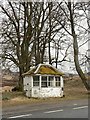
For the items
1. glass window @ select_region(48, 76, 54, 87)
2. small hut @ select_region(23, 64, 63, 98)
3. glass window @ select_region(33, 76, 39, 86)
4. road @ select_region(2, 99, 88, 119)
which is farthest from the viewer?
glass window @ select_region(48, 76, 54, 87)

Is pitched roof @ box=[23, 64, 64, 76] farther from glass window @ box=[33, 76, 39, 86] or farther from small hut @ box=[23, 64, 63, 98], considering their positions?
glass window @ box=[33, 76, 39, 86]

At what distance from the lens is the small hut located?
27.4m

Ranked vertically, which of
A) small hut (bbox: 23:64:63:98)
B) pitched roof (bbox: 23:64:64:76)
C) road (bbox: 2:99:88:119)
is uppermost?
pitched roof (bbox: 23:64:64:76)

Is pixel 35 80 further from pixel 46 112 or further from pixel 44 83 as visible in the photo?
pixel 46 112

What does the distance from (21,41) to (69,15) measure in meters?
6.52

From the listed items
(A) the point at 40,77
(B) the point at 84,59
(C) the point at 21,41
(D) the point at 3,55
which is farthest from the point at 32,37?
(A) the point at 40,77

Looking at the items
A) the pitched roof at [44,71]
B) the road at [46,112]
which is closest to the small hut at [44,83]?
the pitched roof at [44,71]

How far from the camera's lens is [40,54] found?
133 feet

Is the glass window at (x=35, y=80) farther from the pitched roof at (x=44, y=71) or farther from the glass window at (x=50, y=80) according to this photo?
the glass window at (x=50, y=80)

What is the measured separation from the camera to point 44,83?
2769cm

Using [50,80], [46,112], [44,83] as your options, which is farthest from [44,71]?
[46,112]

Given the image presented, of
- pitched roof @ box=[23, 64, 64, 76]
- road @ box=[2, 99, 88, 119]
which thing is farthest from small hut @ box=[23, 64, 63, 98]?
road @ box=[2, 99, 88, 119]

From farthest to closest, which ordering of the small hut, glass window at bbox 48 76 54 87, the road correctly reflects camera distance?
1. glass window at bbox 48 76 54 87
2. the small hut
3. the road

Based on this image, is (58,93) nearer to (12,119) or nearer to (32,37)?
(32,37)
